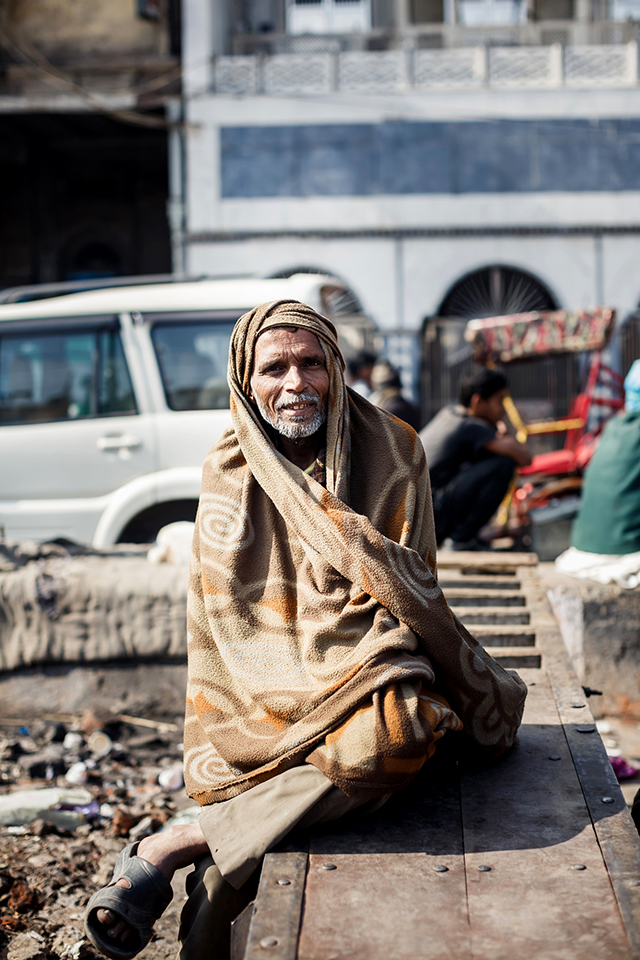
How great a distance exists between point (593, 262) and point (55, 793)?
12.9m

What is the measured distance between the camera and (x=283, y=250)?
1402 cm

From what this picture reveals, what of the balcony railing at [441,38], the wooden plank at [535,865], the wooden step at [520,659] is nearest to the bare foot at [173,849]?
the wooden plank at [535,865]

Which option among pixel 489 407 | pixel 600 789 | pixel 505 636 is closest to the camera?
pixel 600 789

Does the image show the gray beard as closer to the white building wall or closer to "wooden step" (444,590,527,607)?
"wooden step" (444,590,527,607)

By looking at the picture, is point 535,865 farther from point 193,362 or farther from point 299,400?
point 193,362

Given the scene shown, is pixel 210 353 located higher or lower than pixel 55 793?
higher

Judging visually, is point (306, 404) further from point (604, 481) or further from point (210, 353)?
point (210, 353)

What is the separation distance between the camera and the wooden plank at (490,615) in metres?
3.30

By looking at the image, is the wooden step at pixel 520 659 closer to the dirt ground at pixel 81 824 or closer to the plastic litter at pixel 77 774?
the dirt ground at pixel 81 824

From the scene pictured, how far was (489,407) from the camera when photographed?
17.4ft

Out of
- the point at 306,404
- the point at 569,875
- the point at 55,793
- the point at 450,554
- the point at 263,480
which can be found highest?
the point at 306,404

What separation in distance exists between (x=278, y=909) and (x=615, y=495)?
3146 mm

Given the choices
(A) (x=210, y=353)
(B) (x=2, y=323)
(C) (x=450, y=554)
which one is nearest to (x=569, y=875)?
(C) (x=450, y=554)

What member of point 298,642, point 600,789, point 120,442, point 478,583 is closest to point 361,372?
point 120,442
